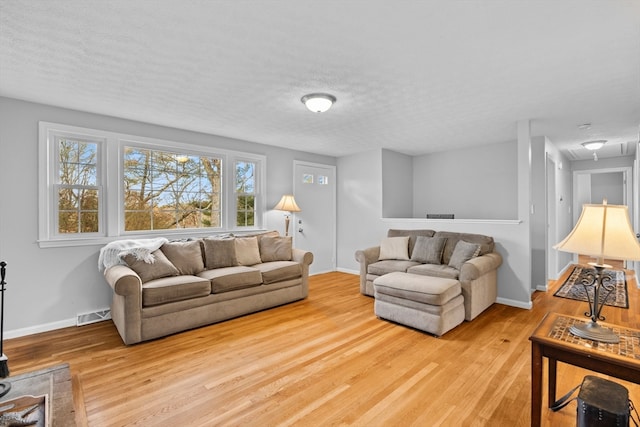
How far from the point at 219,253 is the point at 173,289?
900mm

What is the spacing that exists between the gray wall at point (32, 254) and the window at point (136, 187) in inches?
3.7

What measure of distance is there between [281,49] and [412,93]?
57.9 inches

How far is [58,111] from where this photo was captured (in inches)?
134

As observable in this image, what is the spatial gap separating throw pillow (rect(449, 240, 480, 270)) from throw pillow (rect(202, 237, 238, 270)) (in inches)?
113

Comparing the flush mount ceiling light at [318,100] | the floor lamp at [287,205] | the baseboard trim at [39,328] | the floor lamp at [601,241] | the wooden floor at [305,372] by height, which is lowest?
the wooden floor at [305,372]

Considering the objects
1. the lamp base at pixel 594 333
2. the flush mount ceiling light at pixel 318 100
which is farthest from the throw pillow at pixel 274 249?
the lamp base at pixel 594 333

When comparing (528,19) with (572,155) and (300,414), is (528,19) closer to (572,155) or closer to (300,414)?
(300,414)

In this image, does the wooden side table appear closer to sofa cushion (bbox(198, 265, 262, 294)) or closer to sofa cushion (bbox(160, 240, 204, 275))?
sofa cushion (bbox(198, 265, 262, 294))

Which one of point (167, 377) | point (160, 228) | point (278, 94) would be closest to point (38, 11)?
point (278, 94)

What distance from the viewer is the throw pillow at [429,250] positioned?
4277 mm

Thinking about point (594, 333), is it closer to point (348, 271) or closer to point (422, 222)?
point (422, 222)

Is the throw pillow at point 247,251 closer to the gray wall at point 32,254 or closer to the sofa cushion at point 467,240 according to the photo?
the gray wall at point 32,254

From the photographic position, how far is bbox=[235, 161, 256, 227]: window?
4.98m

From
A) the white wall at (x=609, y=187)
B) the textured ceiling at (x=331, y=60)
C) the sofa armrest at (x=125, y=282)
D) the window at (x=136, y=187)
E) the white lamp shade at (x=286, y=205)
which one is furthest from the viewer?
the white wall at (x=609, y=187)
